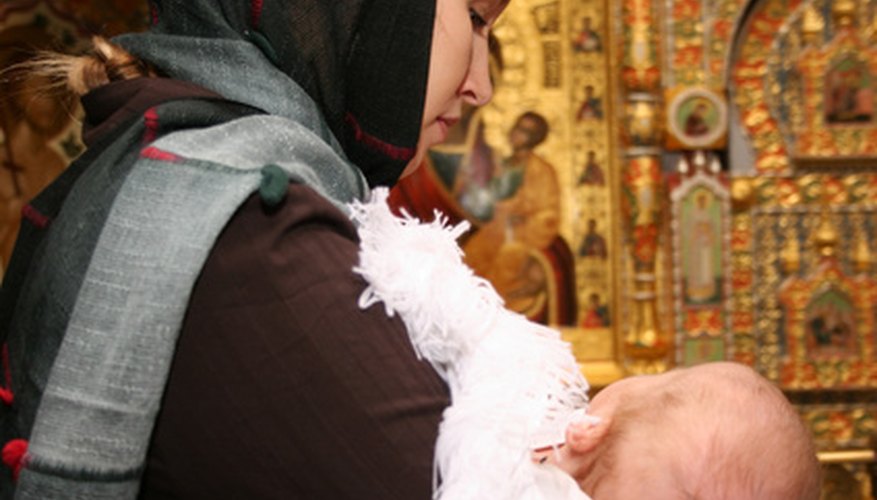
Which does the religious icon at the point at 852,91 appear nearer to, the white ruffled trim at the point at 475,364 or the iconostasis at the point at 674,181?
the iconostasis at the point at 674,181

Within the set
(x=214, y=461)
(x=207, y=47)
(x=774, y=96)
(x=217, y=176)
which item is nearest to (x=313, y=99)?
(x=207, y=47)

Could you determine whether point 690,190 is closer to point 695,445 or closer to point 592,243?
point 592,243

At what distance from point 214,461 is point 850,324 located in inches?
151

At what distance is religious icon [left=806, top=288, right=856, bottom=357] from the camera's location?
13.6ft

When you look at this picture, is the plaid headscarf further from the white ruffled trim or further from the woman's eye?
the white ruffled trim

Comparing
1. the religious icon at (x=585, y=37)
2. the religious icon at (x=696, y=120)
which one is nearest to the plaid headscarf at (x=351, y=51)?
the religious icon at (x=696, y=120)

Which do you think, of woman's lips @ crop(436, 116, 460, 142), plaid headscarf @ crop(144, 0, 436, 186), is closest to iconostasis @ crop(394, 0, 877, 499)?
woman's lips @ crop(436, 116, 460, 142)

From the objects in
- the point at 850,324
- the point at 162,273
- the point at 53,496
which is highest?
the point at 162,273

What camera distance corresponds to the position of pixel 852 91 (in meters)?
4.19

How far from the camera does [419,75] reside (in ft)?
4.20

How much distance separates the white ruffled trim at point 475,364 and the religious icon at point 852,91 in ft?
11.9

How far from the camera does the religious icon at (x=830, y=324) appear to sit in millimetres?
4152

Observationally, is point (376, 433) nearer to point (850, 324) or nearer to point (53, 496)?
point (53, 496)

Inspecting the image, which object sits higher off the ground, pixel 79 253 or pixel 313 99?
pixel 313 99
